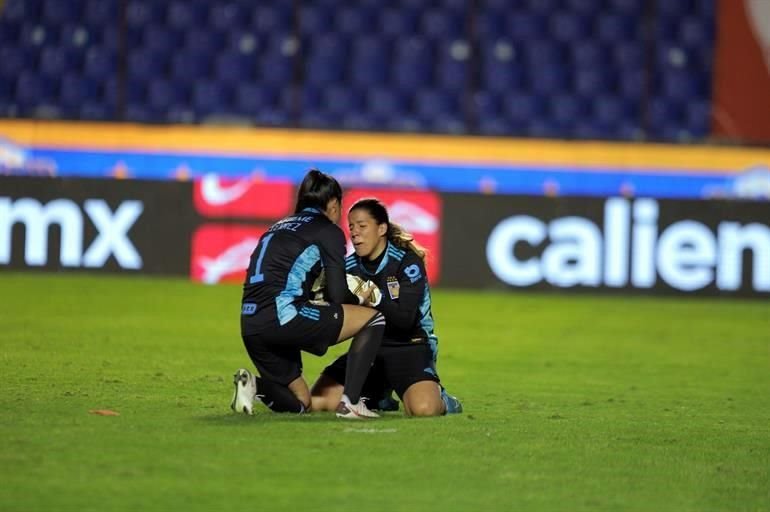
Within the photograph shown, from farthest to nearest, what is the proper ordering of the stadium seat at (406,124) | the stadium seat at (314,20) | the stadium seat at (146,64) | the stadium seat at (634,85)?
the stadium seat at (634,85) < the stadium seat at (314,20) < the stadium seat at (146,64) < the stadium seat at (406,124)

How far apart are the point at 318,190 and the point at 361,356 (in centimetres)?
99

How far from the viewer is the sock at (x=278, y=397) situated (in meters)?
8.17

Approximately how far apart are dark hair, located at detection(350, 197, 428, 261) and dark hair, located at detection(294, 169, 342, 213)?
0.25 m

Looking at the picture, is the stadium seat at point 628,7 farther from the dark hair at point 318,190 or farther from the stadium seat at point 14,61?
the dark hair at point 318,190

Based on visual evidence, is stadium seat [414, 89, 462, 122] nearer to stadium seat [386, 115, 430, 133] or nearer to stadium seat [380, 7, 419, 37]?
stadium seat [386, 115, 430, 133]

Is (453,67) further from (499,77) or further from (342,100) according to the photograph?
(342,100)

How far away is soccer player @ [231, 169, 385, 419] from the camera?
311 inches

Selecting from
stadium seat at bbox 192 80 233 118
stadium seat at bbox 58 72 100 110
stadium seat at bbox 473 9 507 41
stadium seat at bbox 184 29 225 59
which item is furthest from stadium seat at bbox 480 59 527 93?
stadium seat at bbox 58 72 100 110

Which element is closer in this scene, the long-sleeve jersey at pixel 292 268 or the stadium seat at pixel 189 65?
the long-sleeve jersey at pixel 292 268

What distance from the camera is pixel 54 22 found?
2067 centimetres

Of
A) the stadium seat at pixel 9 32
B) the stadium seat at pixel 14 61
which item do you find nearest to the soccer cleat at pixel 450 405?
the stadium seat at pixel 14 61

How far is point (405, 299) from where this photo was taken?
8.31m

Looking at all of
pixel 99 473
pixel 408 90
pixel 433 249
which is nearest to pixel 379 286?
pixel 99 473

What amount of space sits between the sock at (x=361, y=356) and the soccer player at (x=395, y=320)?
0.21 metres
